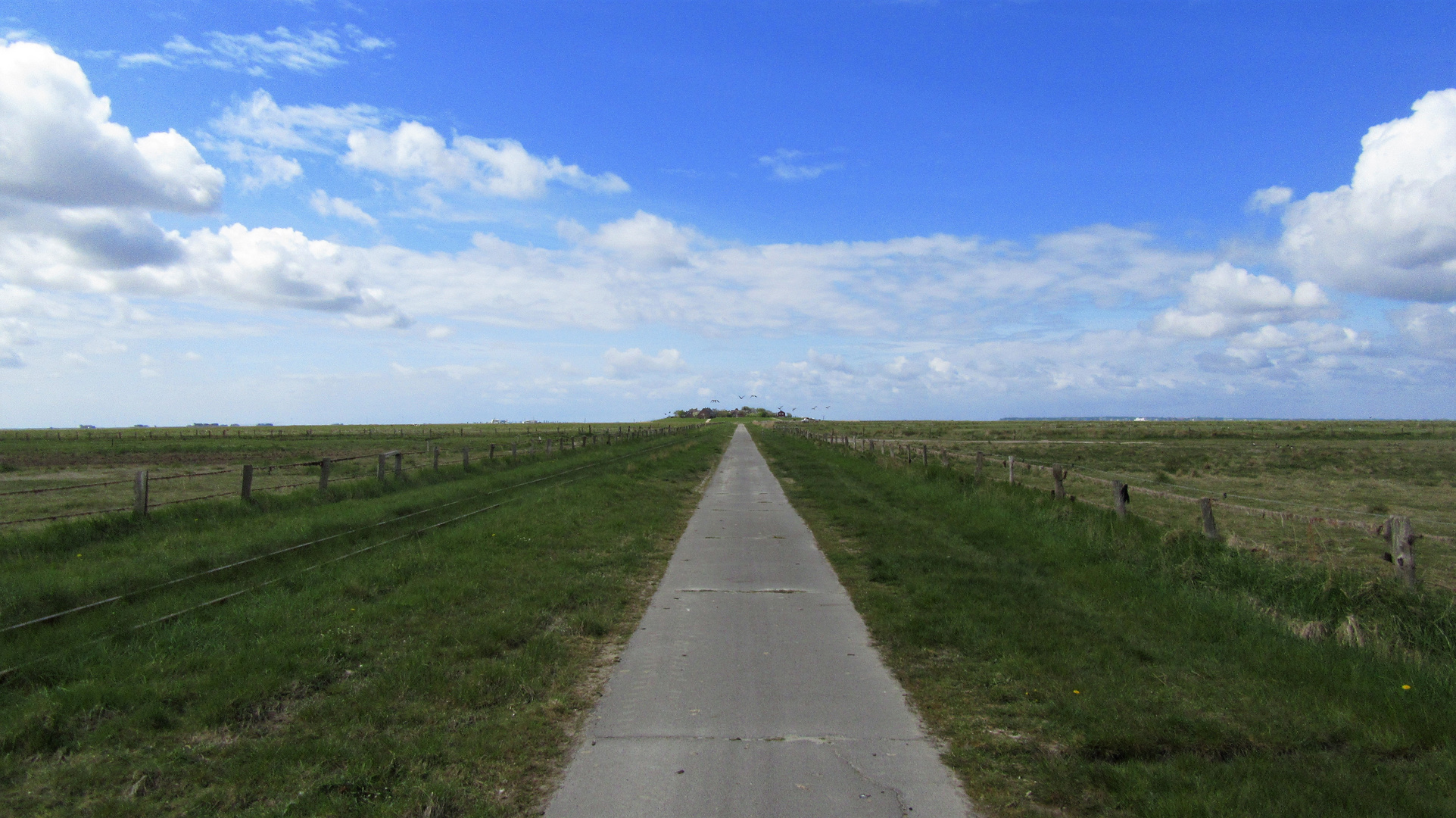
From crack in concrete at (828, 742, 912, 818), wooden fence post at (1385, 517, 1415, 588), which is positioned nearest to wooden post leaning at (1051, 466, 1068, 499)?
wooden fence post at (1385, 517, 1415, 588)

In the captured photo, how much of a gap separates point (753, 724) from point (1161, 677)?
3.35 metres

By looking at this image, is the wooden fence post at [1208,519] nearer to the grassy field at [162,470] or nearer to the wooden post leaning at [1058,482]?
the wooden post leaning at [1058,482]

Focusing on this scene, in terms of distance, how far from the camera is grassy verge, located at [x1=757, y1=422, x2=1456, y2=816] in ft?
13.5

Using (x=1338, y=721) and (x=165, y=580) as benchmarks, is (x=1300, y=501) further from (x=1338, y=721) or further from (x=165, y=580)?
(x=165, y=580)

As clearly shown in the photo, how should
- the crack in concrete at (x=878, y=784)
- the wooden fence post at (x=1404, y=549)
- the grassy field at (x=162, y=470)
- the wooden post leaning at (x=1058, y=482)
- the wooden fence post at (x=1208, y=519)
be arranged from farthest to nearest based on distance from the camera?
the grassy field at (x=162, y=470) → the wooden post leaning at (x=1058, y=482) → the wooden fence post at (x=1208, y=519) → the wooden fence post at (x=1404, y=549) → the crack in concrete at (x=878, y=784)

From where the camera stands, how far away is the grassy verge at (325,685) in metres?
4.17

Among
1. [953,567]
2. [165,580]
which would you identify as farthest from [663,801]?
[165,580]

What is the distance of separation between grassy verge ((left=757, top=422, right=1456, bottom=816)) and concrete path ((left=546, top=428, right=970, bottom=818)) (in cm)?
34

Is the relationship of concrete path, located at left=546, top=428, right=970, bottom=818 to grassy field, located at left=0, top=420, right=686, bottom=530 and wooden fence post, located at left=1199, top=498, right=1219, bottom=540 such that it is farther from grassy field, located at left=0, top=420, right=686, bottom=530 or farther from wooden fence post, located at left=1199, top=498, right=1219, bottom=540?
grassy field, located at left=0, top=420, right=686, bottom=530

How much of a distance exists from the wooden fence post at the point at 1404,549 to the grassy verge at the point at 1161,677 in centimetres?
18

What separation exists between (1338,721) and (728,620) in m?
4.88

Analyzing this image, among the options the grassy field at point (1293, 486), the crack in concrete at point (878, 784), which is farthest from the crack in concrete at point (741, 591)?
the grassy field at point (1293, 486)

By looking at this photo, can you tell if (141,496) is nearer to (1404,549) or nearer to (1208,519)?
(1208,519)

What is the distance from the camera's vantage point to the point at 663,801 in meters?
3.92
